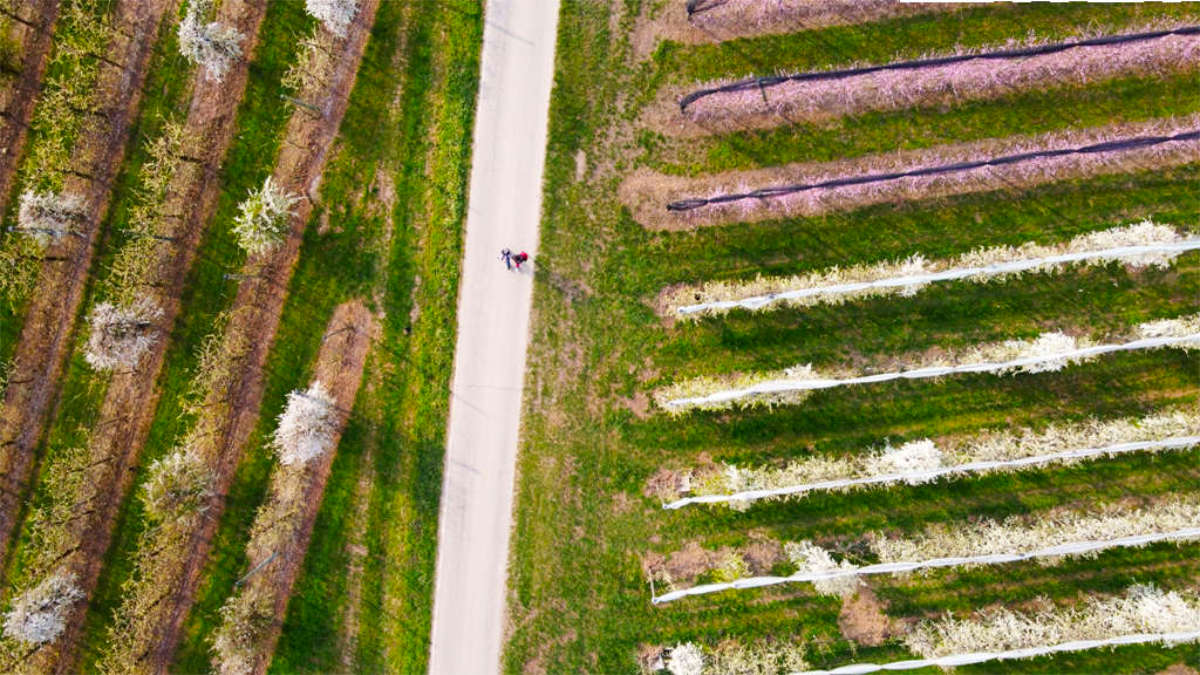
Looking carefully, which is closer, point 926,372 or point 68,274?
point 926,372

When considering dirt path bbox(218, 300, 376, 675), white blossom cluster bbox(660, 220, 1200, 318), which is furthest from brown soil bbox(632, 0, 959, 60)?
dirt path bbox(218, 300, 376, 675)

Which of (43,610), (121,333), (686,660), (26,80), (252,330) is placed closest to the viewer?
(686,660)

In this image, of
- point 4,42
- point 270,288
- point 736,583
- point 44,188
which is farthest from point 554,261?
point 4,42

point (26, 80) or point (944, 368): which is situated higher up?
point (26, 80)

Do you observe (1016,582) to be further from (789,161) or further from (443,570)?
(443,570)

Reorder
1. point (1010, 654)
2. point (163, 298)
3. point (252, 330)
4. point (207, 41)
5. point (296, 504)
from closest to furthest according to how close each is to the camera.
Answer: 1. point (1010, 654)
2. point (207, 41)
3. point (296, 504)
4. point (252, 330)
5. point (163, 298)

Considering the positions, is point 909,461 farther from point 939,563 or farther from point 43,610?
point 43,610

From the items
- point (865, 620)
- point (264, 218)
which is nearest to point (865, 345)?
point (865, 620)
